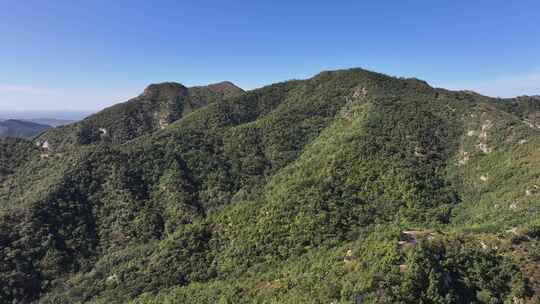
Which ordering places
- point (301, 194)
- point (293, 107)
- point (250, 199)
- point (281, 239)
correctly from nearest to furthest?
point (281, 239)
point (301, 194)
point (250, 199)
point (293, 107)

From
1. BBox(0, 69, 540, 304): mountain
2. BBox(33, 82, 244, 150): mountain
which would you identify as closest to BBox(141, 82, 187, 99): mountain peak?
BBox(33, 82, 244, 150): mountain

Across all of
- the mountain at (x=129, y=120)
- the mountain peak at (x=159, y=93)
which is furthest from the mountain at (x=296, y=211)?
the mountain peak at (x=159, y=93)

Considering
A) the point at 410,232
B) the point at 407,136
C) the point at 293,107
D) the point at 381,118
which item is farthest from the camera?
the point at 293,107

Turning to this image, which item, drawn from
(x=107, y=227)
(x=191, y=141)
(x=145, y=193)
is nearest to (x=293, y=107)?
(x=191, y=141)

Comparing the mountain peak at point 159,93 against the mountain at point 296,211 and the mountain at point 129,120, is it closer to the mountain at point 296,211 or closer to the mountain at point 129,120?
the mountain at point 129,120

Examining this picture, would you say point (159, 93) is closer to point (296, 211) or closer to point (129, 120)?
point (129, 120)

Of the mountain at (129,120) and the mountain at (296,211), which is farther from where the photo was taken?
the mountain at (129,120)

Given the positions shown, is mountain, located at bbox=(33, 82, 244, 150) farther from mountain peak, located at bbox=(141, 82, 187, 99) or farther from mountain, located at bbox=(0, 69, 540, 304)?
mountain, located at bbox=(0, 69, 540, 304)

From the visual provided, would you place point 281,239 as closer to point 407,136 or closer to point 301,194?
point 301,194
